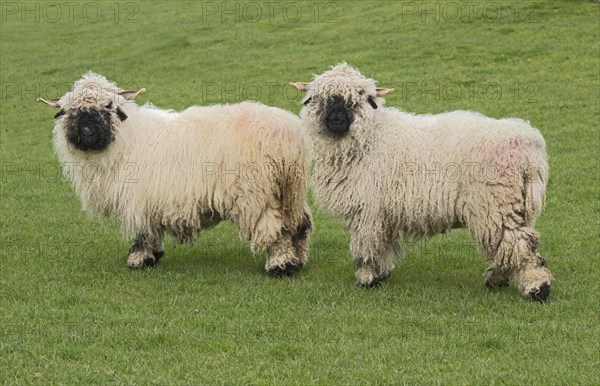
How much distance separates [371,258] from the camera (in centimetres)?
929

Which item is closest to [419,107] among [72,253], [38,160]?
[38,160]

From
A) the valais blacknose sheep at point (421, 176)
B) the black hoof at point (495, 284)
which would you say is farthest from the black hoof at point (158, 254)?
the black hoof at point (495, 284)

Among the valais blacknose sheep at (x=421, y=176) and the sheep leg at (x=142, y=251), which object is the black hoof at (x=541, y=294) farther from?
the sheep leg at (x=142, y=251)

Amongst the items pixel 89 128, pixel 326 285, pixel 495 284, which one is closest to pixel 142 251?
pixel 89 128

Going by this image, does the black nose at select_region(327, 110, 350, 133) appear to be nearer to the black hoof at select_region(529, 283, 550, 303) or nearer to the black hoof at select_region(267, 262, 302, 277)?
the black hoof at select_region(267, 262, 302, 277)

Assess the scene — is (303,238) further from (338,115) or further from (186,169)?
(338,115)

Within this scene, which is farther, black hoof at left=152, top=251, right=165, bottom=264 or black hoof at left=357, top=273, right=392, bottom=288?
black hoof at left=152, top=251, right=165, bottom=264

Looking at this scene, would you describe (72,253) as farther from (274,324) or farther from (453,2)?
(453,2)

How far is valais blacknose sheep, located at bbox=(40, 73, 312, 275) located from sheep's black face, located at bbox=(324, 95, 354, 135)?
3.04ft

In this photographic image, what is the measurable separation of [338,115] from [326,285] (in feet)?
5.75

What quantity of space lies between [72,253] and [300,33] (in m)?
18.1

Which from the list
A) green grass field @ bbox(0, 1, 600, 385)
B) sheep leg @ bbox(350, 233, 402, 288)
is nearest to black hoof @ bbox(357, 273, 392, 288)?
sheep leg @ bbox(350, 233, 402, 288)

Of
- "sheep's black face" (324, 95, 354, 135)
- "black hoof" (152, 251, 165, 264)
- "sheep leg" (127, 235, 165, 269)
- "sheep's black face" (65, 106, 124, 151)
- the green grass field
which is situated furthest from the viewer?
"black hoof" (152, 251, 165, 264)

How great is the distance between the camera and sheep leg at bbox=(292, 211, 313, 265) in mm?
10375
